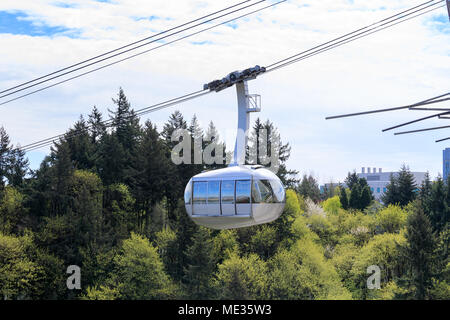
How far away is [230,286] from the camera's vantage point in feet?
204

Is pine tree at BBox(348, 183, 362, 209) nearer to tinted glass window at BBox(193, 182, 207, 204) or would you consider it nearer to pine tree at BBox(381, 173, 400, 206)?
pine tree at BBox(381, 173, 400, 206)

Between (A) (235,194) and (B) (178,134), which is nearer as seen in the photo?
(A) (235,194)

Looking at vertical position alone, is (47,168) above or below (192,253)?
above

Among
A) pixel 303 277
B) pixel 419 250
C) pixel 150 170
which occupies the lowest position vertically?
pixel 303 277

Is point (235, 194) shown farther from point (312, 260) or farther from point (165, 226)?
point (165, 226)

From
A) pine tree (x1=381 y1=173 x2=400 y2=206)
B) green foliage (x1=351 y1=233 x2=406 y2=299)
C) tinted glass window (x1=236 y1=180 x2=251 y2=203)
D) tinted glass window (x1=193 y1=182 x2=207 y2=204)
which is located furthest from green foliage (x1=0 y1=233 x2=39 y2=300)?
pine tree (x1=381 y1=173 x2=400 y2=206)

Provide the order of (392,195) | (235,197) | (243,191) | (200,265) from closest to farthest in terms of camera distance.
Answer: (243,191), (235,197), (200,265), (392,195)

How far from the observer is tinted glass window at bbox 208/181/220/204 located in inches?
967

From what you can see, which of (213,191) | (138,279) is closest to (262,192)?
(213,191)

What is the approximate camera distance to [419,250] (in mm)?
59781

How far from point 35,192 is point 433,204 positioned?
50106 mm

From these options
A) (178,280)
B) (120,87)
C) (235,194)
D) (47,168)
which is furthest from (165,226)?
(235,194)

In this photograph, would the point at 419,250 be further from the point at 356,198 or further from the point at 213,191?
the point at 213,191

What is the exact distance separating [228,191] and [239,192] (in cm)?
46
